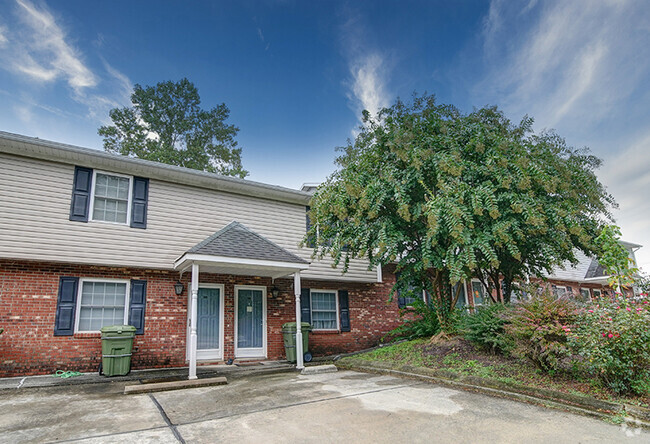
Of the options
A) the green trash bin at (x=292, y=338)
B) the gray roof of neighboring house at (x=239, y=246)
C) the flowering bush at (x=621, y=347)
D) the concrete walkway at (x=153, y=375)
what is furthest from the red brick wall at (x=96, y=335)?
the flowering bush at (x=621, y=347)

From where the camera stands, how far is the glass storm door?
9625 millimetres

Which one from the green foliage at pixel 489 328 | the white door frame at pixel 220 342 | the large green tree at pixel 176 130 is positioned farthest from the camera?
the large green tree at pixel 176 130

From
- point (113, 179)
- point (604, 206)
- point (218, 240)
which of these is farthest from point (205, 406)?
point (604, 206)

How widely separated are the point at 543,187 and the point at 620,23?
13.3 ft

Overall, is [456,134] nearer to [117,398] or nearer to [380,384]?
[380,384]

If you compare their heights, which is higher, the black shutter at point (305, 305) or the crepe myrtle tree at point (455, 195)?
the crepe myrtle tree at point (455, 195)

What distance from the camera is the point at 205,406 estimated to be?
5266 mm

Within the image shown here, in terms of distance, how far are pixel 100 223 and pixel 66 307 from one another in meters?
1.93

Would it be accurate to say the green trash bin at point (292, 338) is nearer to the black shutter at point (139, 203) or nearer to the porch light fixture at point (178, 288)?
the porch light fixture at point (178, 288)

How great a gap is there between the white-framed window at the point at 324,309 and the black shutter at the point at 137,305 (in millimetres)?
4799

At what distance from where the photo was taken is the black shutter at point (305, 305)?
11.3 meters

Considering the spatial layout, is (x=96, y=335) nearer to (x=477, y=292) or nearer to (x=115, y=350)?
(x=115, y=350)

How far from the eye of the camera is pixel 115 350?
781 cm

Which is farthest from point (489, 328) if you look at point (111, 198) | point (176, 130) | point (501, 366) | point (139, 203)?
point (176, 130)
